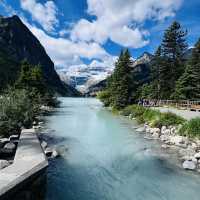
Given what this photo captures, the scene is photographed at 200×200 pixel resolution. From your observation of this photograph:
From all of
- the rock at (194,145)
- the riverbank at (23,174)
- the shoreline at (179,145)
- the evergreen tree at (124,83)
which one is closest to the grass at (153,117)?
the shoreline at (179,145)

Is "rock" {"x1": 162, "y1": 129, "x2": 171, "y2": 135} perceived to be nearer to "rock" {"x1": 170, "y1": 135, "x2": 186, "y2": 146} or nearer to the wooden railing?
"rock" {"x1": 170, "y1": 135, "x2": 186, "y2": 146}

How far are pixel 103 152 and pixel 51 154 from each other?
3434mm

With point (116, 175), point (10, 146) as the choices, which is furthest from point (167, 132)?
point (10, 146)

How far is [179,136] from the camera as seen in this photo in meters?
18.9

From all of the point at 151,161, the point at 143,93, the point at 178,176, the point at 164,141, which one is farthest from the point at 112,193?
the point at 143,93

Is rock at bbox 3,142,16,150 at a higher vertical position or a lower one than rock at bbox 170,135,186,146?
higher

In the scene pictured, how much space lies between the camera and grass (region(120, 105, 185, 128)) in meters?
23.6

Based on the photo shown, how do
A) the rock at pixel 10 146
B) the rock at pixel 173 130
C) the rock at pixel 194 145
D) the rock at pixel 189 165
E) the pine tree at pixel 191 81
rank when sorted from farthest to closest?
the pine tree at pixel 191 81 → the rock at pixel 173 130 → the rock at pixel 194 145 → the rock at pixel 10 146 → the rock at pixel 189 165

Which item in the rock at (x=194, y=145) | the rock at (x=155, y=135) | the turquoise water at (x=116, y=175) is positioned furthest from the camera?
the rock at (x=155, y=135)

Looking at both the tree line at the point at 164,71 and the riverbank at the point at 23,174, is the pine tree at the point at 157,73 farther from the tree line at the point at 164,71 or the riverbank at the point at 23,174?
the riverbank at the point at 23,174

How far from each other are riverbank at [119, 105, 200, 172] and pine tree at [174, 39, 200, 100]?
28.0 ft

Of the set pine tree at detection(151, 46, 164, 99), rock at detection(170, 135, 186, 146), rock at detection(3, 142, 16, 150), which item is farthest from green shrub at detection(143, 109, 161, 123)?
rock at detection(3, 142, 16, 150)

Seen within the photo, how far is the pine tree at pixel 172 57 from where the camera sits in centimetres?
4269

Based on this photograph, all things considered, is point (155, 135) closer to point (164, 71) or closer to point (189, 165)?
point (189, 165)
